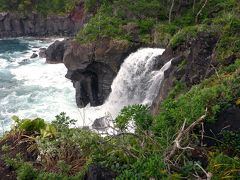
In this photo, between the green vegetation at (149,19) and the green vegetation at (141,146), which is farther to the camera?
the green vegetation at (149,19)

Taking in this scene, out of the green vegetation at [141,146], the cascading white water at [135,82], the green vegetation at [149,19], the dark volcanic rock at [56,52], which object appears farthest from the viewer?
the dark volcanic rock at [56,52]

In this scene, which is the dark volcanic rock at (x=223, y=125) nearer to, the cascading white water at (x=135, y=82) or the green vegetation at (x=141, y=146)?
the green vegetation at (x=141, y=146)

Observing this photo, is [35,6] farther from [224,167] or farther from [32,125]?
[224,167]

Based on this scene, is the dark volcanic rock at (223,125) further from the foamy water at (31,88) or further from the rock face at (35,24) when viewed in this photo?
the rock face at (35,24)

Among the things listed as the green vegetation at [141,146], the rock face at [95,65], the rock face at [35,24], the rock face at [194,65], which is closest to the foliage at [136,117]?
the green vegetation at [141,146]

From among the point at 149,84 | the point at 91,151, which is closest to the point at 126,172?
the point at 91,151

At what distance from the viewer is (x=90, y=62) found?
87.0 feet

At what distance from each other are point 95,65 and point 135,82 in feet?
12.4

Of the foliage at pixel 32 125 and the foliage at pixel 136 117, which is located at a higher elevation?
the foliage at pixel 136 117

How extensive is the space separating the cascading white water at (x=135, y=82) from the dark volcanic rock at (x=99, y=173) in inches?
542

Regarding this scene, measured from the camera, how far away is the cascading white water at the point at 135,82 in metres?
22.5

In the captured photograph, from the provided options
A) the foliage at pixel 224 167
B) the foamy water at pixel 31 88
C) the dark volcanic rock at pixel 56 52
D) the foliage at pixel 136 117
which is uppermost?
the foliage at pixel 136 117

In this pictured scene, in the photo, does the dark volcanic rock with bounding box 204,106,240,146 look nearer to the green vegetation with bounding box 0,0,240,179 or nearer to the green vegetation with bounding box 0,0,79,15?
the green vegetation with bounding box 0,0,240,179

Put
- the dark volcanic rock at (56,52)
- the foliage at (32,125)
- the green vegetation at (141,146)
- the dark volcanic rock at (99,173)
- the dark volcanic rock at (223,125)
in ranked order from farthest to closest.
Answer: the dark volcanic rock at (56,52) → the foliage at (32,125) → the dark volcanic rock at (223,125) → the dark volcanic rock at (99,173) → the green vegetation at (141,146)
